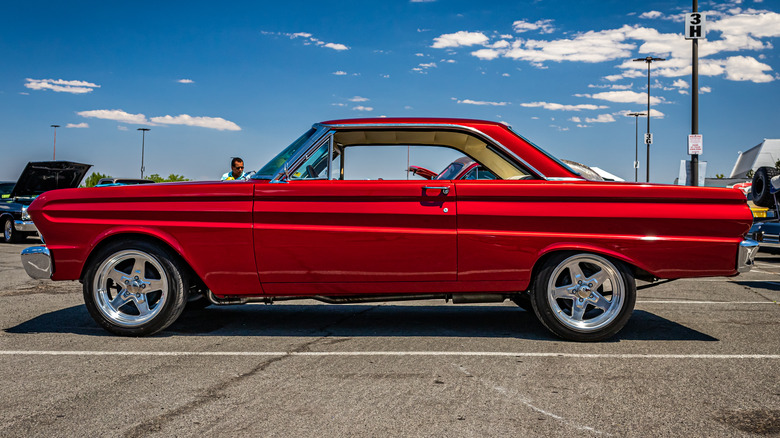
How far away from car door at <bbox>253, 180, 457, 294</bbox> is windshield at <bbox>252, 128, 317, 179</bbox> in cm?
20

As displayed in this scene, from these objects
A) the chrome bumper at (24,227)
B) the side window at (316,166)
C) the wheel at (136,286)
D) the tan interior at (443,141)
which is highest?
the tan interior at (443,141)

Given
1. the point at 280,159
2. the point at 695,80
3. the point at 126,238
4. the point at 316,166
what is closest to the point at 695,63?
the point at 695,80

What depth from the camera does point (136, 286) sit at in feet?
16.6

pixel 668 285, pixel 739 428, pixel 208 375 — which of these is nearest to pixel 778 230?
pixel 668 285

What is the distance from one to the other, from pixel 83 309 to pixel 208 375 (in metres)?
3.07

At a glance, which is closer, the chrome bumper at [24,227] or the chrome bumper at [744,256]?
the chrome bumper at [744,256]

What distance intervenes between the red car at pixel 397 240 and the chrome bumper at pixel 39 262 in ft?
0.04

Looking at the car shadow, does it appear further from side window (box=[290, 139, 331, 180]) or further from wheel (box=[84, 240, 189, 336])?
side window (box=[290, 139, 331, 180])

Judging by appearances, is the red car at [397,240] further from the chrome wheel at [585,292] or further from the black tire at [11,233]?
the black tire at [11,233]

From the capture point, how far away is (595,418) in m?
3.19

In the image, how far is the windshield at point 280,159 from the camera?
5047 millimetres

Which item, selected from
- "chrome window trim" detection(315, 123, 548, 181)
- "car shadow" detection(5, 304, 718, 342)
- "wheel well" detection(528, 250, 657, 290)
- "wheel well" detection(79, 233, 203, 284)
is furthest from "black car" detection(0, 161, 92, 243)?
"wheel well" detection(528, 250, 657, 290)

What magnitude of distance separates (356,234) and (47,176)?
13831mm

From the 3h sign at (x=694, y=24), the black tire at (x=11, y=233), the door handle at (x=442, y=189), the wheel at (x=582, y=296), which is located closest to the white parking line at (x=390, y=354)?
the wheel at (x=582, y=296)
